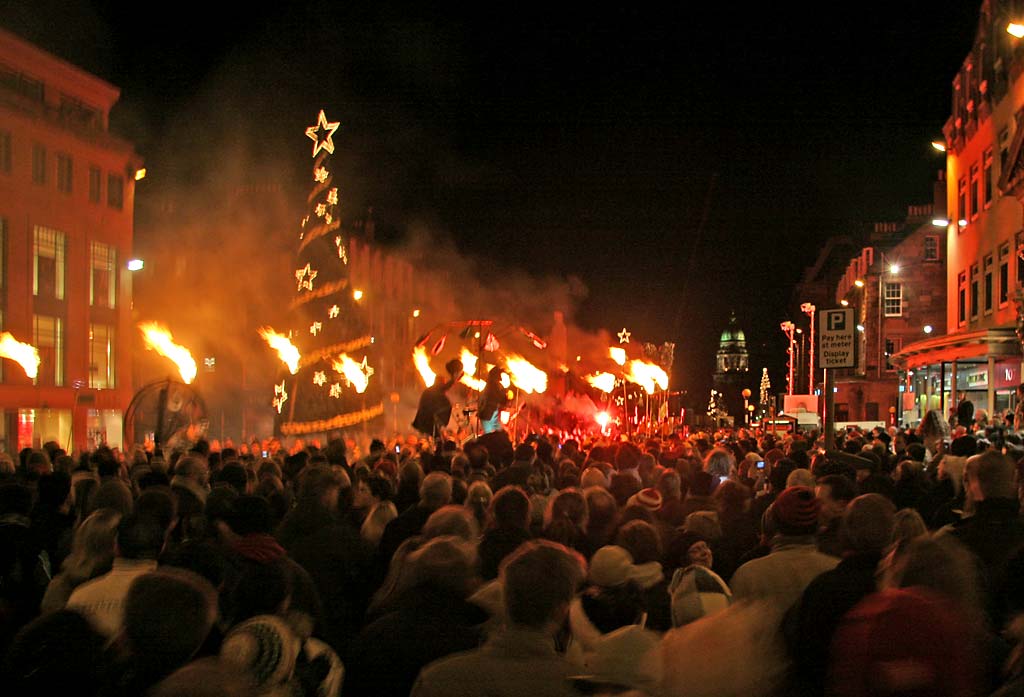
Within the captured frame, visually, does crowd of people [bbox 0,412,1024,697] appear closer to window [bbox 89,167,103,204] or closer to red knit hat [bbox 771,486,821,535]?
red knit hat [bbox 771,486,821,535]

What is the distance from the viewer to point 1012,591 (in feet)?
14.4

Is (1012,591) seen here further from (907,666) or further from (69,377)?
(69,377)

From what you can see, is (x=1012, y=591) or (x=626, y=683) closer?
(x=626, y=683)

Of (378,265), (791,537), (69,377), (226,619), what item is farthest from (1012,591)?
(378,265)

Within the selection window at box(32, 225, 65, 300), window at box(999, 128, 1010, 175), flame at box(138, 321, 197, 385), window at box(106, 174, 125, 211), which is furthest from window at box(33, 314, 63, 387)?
window at box(999, 128, 1010, 175)

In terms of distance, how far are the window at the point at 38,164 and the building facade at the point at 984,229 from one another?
27.9m

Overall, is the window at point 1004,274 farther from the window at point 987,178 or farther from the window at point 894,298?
the window at point 894,298

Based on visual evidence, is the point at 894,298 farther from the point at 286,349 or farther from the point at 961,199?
the point at 286,349

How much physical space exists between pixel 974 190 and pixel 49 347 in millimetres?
30514

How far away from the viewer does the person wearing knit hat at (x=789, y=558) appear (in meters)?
5.43

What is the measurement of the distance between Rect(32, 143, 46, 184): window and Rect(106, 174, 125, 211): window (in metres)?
3.93

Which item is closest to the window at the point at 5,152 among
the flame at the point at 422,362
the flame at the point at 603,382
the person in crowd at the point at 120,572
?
the flame at the point at 422,362

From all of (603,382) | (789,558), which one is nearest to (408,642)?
(789,558)

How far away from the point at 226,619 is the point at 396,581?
2.41 feet
